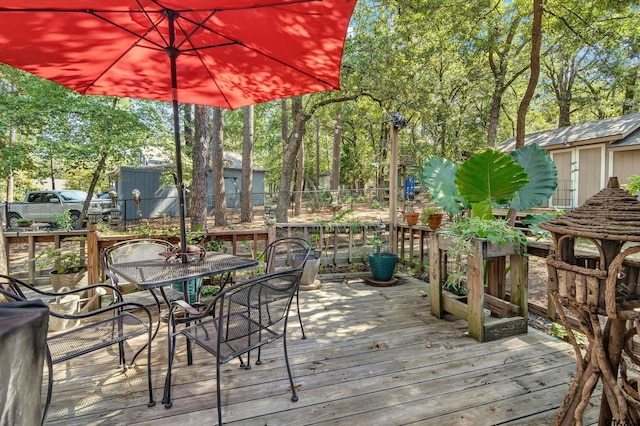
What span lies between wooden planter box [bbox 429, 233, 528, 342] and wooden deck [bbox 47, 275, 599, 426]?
12 cm

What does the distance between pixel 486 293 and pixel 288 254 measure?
253 cm

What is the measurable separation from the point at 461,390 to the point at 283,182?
7096mm

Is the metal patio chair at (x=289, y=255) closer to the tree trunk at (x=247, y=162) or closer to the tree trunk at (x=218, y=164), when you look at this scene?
the tree trunk at (x=218, y=164)

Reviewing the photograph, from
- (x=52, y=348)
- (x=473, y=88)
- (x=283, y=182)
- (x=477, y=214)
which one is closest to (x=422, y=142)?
(x=473, y=88)

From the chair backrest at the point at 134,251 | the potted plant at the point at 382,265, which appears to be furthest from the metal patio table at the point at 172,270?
the potted plant at the point at 382,265

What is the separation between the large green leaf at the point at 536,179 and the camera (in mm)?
3291

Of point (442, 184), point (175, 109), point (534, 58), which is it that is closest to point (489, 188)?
point (442, 184)

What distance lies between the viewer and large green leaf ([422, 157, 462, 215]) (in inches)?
141

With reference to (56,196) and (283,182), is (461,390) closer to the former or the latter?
(283,182)

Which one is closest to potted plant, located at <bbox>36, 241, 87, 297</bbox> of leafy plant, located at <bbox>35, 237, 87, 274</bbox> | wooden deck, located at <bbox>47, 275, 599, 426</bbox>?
leafy plant, located at <bbox>35, 237, 87, 274</bbox>

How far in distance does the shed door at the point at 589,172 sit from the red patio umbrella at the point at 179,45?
11.1 m

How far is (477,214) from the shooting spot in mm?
3379

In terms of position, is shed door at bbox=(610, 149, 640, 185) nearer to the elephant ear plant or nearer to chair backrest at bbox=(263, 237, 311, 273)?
the elephant ear plant

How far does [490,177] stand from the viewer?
9.43 ft
